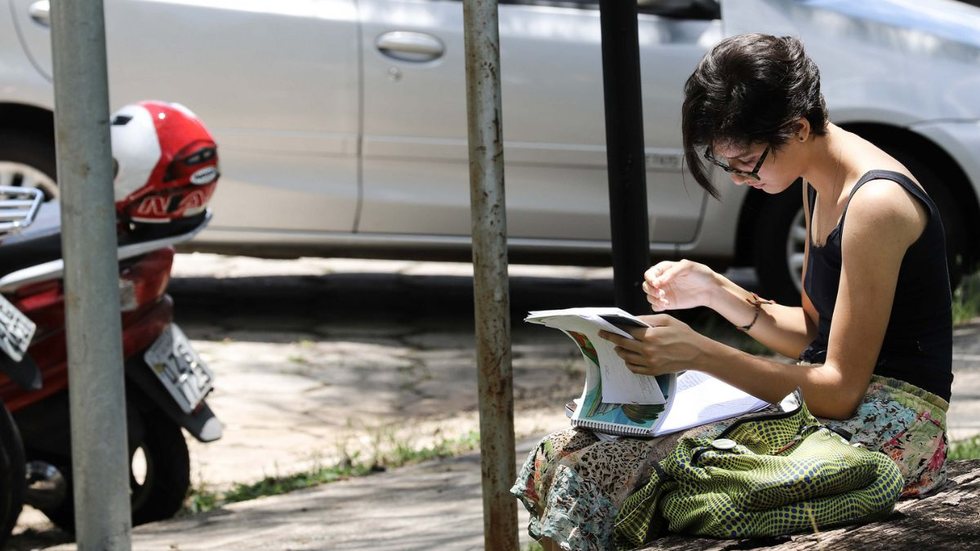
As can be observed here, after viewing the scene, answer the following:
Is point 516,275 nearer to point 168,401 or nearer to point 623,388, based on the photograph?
point 168,401

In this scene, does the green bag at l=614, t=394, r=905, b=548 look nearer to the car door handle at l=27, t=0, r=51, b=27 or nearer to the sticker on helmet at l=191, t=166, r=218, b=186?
the sticker on helmet at l=191, t=166, r=218, b=186

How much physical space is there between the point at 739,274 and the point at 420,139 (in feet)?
7.98

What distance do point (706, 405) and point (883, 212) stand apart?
0.44 meters

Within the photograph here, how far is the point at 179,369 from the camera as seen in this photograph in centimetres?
407

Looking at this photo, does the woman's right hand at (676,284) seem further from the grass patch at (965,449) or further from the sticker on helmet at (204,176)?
the sticker on helmet at (204,176)

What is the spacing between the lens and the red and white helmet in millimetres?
4020

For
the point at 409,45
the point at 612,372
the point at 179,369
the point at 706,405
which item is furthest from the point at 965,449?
the point at 409,45

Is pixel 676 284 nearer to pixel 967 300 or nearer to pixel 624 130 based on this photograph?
pixel 624 130

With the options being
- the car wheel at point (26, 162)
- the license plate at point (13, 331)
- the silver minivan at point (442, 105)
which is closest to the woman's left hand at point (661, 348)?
the license plate at point (13, 331)

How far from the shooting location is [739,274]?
767cm

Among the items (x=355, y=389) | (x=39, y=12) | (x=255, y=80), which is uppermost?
(x=39, y=12)

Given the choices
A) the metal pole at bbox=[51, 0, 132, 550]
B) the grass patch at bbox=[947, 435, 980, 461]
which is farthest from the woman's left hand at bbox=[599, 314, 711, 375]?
the grass patch at bbox=[947, 435, 980, 461]

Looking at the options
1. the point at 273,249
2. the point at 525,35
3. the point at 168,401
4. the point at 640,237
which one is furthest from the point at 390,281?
the point at 640,237

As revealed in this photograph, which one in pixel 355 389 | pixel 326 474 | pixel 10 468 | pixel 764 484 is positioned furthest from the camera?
pixel 355 389
